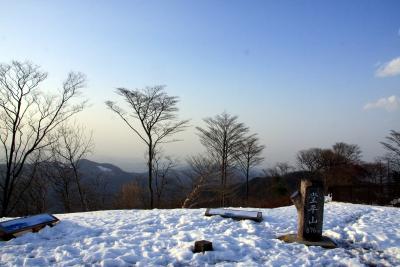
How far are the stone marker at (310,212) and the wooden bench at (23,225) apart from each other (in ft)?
18.3

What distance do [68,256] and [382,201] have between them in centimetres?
1848

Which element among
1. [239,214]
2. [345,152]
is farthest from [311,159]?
[239,214]

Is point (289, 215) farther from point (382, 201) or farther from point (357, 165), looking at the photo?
point (357, 165)

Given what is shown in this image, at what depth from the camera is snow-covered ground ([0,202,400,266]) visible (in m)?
6.03

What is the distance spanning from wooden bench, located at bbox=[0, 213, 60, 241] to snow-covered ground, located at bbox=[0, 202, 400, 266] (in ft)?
0.66

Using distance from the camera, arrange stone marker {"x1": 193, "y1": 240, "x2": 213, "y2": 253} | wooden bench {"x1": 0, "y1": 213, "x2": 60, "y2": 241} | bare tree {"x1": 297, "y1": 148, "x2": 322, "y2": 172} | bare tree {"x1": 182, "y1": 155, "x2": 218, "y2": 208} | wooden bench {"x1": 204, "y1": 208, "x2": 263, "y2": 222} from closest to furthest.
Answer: stone marker {"x1": 193, "y1": 240, "x2": 213, "y2": 253} → wooden bench {"x1": 0, "y1": 213, "x2": 60, "y2": 241} → wooden bench {"x1": 204, "y1": 208, "x2": 263, "y2": 222} → bare tree {"x1": 182, "y1": 155, "x2": 218, "y2": 208} → bare tree {"x1": 297, "y1": 148, "x2": 322, "y2": 172}

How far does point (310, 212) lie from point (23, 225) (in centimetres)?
640

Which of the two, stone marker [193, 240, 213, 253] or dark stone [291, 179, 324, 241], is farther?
dark stone [291, 179, 324, 241]

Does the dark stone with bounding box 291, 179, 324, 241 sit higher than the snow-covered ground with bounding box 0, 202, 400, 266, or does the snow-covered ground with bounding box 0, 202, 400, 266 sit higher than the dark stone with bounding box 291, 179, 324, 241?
the dark stone with bounding box 291, 179, 324, 241

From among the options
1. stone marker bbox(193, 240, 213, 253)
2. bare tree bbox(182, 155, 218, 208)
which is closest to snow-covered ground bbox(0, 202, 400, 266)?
stone marker bbox(193, 240, 213, 253)

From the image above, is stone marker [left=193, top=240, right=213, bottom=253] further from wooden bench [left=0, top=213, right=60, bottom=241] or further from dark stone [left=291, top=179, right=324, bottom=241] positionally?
wooden bench [left=0, top=213, right=60, bottom=241]

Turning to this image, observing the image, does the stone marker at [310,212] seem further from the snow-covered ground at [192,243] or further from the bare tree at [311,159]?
the bare tree at [311,159]

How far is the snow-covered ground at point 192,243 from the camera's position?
6.03 m

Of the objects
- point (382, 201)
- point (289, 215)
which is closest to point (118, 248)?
point (289, 215)
